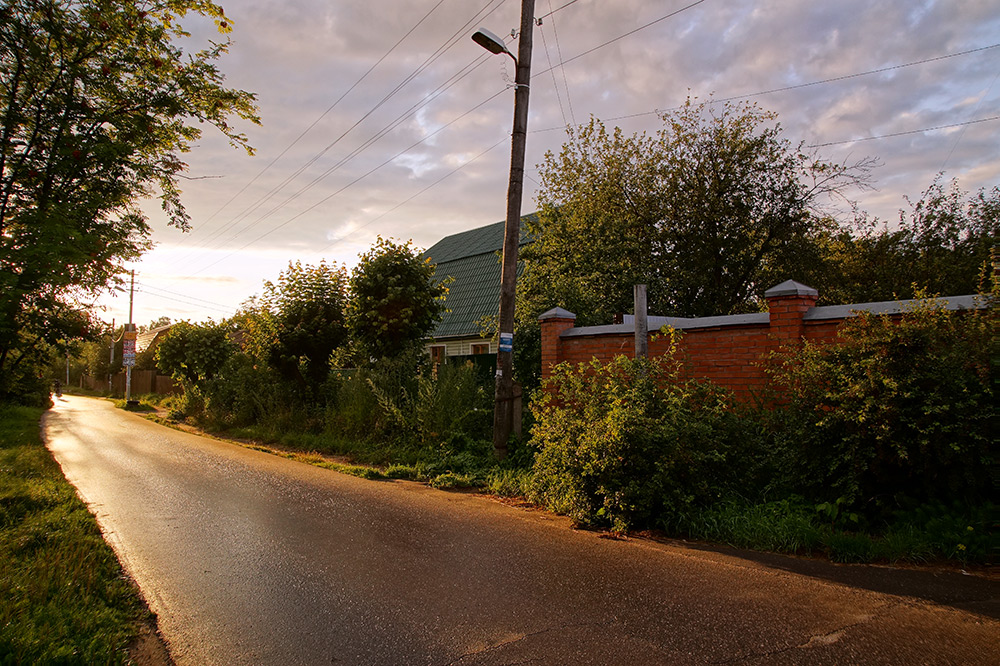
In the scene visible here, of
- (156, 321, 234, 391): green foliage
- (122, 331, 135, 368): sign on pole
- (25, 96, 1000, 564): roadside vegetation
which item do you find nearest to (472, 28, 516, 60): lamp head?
(25, 96, 1000, 564): roadside vegetation

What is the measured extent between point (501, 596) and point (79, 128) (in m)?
6.25

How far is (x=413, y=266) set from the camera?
13625 mm

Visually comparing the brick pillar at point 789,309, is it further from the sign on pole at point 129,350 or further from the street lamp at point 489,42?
the sign on pole at point 129,350

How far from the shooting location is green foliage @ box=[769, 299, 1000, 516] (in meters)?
4.96

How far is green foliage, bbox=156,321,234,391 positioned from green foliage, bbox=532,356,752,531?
19073 millimetres

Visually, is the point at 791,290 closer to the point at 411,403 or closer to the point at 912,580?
the point at 912,580

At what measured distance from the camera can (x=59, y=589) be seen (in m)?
4.09

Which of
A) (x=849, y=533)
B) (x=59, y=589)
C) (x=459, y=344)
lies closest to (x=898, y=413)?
(x=849, y=533)

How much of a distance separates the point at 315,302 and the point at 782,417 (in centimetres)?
1240

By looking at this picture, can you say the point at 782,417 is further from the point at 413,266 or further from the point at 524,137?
the point at 413,266

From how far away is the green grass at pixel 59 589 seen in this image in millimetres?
3205

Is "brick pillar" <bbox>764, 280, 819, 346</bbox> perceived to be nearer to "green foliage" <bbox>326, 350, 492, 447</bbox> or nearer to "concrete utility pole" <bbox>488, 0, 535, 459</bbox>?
"concrete utility pole" <bbox>488, 0, 535, 459</bbox>

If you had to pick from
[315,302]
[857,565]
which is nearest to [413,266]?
[315,302]

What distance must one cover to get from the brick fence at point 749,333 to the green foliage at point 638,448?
1.23 m
